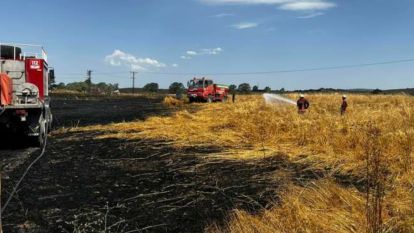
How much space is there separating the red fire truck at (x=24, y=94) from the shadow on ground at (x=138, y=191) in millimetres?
1489

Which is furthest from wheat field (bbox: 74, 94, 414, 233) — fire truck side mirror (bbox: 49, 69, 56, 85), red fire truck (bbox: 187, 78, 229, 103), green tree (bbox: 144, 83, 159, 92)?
green tree (bbox: 144, 83, 159, 92)

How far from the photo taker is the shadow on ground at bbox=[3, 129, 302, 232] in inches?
277

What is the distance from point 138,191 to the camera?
900cm

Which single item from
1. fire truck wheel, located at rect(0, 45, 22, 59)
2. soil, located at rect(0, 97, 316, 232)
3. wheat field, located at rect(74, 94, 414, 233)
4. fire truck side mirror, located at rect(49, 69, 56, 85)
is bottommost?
soil, located at rect(0, 97, 316, 232)

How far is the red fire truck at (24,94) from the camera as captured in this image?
14.4 metres

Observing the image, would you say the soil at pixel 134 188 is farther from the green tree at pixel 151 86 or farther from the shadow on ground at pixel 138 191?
the green tree at pixel 151 86

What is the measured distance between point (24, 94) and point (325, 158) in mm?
8661

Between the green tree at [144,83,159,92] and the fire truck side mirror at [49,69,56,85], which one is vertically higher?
the fire truck side mirror at [49,69,56,85]

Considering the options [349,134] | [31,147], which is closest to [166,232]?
[349,134]

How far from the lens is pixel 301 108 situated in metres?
22.5

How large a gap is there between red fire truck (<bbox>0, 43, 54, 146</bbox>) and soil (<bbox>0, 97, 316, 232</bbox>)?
0.76 metres

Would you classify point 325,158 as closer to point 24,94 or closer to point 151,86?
point 24,94

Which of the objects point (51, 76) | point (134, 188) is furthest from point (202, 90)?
Result: point (134, 188)

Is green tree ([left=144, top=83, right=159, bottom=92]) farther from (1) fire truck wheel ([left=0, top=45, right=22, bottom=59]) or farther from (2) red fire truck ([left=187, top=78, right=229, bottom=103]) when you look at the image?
(1) fire truck wheel ([left=0, top=45, right=22, bottom=59])
